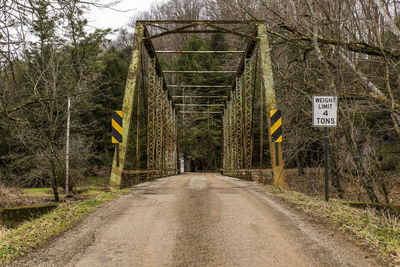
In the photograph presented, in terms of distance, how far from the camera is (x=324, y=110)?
638 centimetres

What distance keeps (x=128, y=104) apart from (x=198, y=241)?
5728mm

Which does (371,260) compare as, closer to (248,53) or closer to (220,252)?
(220,252)

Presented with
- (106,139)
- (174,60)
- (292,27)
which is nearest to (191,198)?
(292,27)

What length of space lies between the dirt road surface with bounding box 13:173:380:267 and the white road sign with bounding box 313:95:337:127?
6.49ft

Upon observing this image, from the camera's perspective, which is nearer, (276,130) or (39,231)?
(39,231)

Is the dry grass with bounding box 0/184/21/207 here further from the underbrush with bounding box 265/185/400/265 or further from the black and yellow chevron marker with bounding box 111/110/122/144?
the underbrush with bounding box 265/185/400/265

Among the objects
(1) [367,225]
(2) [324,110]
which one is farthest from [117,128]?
(1) [367,225]

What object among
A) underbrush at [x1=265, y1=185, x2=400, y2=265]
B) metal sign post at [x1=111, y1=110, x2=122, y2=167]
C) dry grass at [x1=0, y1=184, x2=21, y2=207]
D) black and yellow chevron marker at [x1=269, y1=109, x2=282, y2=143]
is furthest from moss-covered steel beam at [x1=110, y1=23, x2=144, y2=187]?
dry grass at [x1=0, y1=184, x2=21, y2=207]

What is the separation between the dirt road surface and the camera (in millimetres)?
3199

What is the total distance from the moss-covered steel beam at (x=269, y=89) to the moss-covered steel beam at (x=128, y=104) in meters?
3.66

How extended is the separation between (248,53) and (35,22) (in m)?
9.56

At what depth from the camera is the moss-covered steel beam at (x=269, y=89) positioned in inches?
333

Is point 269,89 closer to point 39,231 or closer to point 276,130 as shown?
point 276,130

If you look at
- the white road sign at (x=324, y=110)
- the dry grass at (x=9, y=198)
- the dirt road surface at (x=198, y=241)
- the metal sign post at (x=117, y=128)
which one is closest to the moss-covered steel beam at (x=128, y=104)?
the metal sign post at (x=117, y=128)
